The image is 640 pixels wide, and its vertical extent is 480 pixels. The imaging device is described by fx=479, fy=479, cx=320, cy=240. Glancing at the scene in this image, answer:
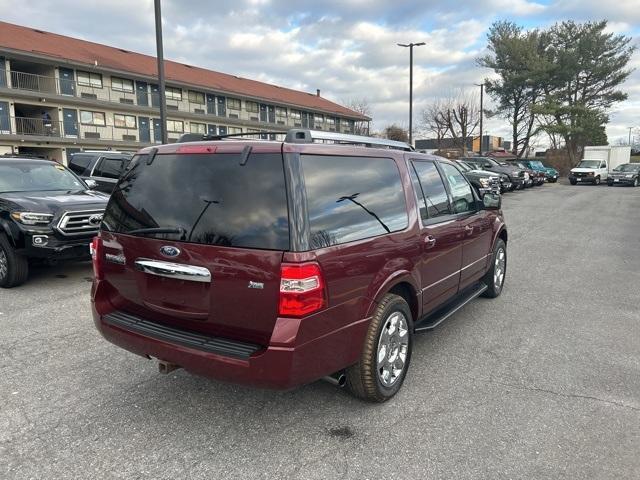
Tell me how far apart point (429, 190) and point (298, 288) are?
1.99 metres

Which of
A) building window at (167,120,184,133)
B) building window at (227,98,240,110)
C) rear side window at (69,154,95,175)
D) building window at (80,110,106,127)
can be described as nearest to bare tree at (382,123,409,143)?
building window at (227,98,240,110)

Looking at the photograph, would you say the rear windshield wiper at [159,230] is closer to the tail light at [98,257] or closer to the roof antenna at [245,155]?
the tail light at [98,257]

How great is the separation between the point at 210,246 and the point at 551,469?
230cm

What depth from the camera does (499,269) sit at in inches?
239

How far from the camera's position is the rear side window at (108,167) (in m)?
12.1

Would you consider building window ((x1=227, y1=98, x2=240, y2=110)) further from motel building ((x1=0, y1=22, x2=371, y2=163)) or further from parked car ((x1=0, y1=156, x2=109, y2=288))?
parked car ((x1=0, y1=156, x2=109, y2=288))

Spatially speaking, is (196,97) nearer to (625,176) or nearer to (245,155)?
(625,176)

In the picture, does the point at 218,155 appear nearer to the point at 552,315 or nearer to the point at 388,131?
the point at 552,315

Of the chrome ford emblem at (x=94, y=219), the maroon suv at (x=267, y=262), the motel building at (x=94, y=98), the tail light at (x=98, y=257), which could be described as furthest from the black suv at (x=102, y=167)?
the motel building at (x=94, y=98)

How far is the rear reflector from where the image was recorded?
2979mm

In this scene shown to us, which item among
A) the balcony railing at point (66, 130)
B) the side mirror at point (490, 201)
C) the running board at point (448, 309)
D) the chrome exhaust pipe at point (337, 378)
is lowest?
the chrome exhaust pipe at point (337, 378)

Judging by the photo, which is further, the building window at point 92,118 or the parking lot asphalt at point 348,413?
the building window at point 92,118

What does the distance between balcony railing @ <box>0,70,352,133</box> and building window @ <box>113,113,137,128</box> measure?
966 mm

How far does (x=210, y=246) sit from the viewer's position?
9.25ft
